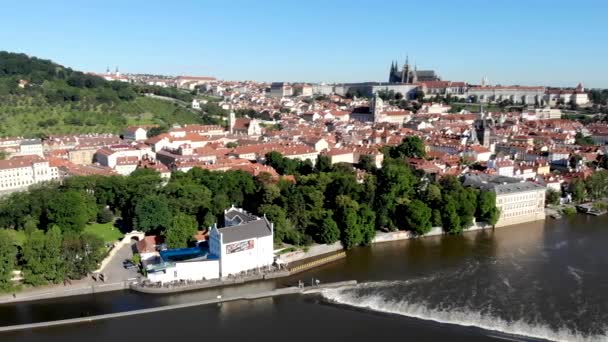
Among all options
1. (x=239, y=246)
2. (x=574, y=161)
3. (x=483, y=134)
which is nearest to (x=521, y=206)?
(x=574, y=161)

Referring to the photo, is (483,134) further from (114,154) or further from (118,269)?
(118,269)

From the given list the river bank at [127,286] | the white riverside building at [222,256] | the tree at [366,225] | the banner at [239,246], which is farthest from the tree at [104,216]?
the tree at [366,225]

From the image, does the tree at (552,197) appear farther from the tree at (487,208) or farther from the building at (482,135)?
the building at (482,135)

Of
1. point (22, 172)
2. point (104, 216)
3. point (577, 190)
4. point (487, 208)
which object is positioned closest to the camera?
point (104, 216)

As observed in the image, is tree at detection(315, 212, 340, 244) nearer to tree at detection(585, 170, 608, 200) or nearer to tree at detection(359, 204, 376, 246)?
tree at detection(359, 204, 376, 246)

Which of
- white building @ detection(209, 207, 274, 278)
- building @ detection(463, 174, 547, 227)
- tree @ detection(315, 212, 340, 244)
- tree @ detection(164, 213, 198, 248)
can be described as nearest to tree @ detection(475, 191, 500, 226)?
building @ detection(463, 174, 547, 227)

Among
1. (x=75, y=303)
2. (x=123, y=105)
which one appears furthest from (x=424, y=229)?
(x=123, y=105)
